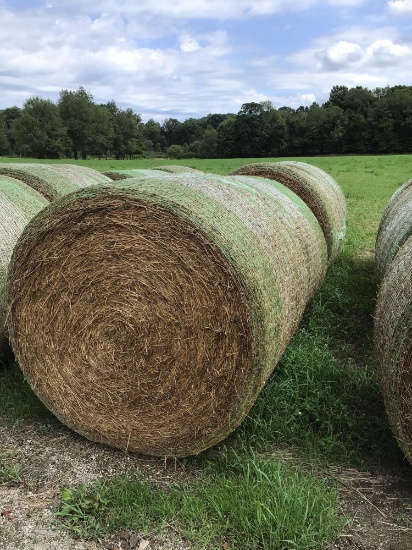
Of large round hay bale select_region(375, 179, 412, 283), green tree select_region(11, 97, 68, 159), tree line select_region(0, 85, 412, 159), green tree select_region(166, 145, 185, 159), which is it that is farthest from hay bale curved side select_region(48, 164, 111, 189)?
green tree select_region(166, 145, 185, 159)

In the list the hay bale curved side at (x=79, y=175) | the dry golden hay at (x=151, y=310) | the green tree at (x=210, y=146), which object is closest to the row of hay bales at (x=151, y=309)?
the dry golden hay at (x=151, y=310)

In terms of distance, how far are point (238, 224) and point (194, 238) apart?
48 centimetres

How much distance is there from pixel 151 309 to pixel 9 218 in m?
2.23

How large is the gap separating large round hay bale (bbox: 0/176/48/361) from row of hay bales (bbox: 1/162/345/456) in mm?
802

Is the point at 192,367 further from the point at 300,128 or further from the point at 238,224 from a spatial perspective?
the point at 300,128

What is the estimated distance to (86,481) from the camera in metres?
3.92

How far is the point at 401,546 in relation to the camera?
10.8 feet

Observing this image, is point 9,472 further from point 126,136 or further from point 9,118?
point 9,118

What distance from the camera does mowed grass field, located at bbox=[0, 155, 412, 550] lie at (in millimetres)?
3361

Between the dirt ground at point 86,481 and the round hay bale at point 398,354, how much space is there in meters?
0.36

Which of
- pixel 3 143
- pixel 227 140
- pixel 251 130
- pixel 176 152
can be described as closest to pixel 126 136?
pixel 176 152

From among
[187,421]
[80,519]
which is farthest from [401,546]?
[80,519]

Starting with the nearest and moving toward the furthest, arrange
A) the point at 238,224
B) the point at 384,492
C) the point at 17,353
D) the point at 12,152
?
the point at 384,492
the point at 238,224
the point at 17,353
the point at 12,152

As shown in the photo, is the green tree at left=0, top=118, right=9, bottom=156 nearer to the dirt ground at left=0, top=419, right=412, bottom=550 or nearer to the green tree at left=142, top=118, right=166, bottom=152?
the green tree at left=142, top=118, right=166, bottom=152
